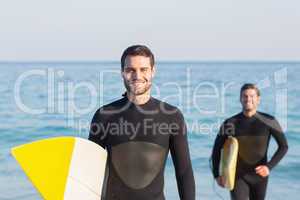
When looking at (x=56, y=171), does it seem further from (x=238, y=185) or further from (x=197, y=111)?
(x=197, y=111)

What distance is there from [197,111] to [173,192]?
44.1 feet

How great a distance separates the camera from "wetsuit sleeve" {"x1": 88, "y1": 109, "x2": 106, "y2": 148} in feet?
11.7

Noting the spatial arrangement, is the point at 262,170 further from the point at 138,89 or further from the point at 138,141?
the point at 138,89

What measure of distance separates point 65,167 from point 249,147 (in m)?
3.38

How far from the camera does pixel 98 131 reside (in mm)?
3580

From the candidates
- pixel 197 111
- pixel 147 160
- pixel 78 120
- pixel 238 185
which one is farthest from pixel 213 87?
pixel 147 160

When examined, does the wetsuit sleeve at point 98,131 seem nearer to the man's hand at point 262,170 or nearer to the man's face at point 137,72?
the man's face at point 137,72

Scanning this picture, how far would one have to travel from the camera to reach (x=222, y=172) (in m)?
6.42

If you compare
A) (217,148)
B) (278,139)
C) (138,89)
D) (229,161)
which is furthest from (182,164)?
(278,139)

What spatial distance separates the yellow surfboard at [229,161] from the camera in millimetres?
6352

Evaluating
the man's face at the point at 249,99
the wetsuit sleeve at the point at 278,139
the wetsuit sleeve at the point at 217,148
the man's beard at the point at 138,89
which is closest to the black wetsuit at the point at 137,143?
the man's beard at the point at 138,89
